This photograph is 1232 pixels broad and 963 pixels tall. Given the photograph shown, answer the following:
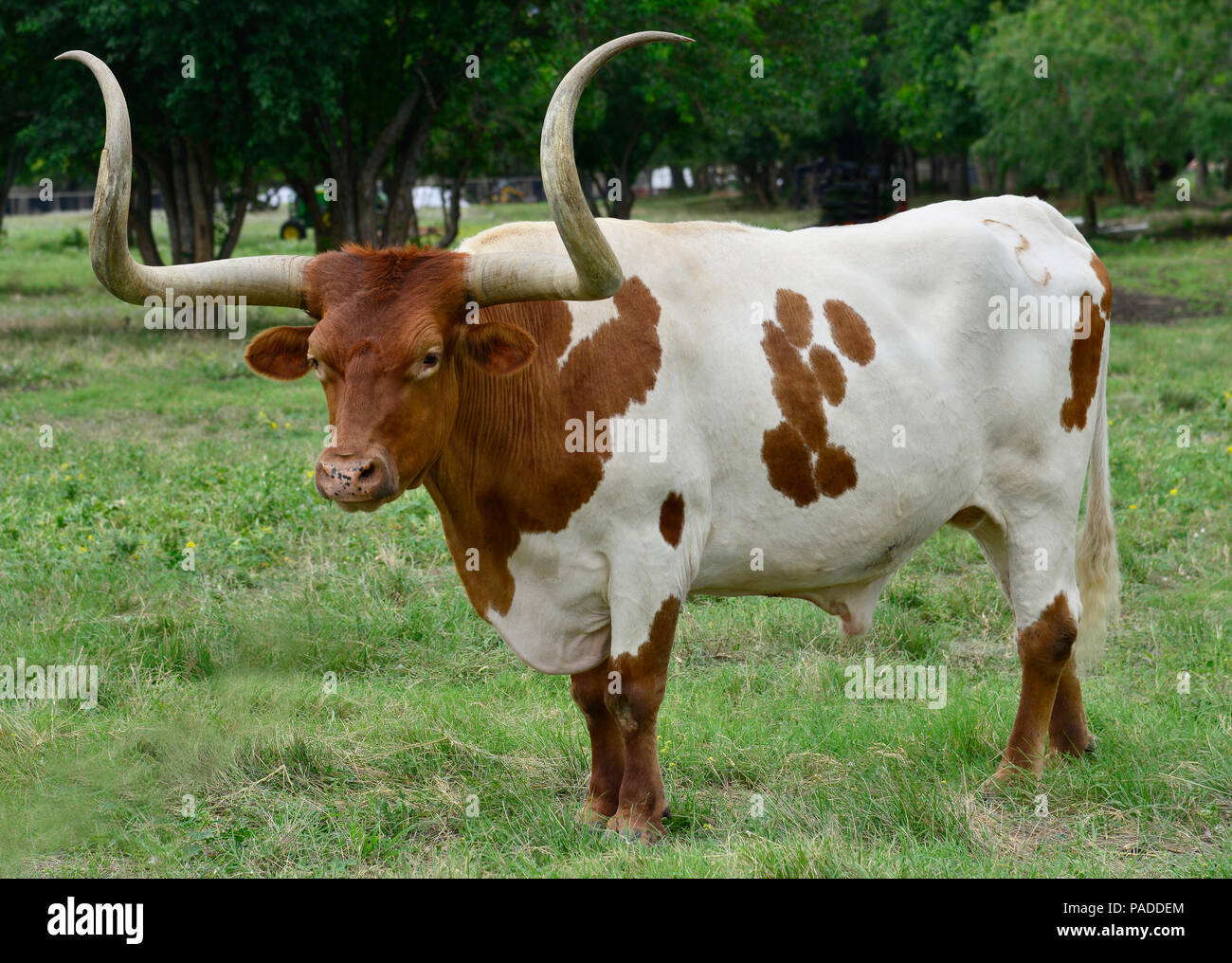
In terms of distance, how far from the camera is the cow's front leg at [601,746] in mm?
5016

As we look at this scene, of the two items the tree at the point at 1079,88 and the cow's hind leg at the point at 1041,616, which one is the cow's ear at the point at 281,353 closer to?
the cow's hind leg at the point at 1041,616

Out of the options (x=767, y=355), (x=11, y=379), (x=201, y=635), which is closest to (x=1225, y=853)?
(x=767, y=355)

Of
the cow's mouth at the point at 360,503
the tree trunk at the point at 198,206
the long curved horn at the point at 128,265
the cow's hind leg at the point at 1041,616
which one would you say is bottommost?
the cow's hind leg at the point at 1041,616

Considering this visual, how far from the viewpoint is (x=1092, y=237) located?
107 ft

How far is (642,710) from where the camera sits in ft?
15.4

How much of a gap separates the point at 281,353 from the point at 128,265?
630mm

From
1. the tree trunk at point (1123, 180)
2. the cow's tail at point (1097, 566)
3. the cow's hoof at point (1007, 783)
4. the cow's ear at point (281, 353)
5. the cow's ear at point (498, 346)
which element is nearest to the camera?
the cow's ear at point (498, 346)

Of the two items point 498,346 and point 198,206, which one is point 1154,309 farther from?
point 498,346

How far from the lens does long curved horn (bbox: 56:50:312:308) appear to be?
386 cm

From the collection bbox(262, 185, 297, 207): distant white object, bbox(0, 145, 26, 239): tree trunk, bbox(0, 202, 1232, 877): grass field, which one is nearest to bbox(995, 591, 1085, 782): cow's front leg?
bbox(0, 202, 1232, 877): grass field

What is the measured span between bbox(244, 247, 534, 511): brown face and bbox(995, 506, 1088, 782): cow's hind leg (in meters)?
2.50

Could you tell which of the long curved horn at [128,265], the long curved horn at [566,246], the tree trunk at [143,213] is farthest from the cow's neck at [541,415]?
the tree trunk at [143,213]

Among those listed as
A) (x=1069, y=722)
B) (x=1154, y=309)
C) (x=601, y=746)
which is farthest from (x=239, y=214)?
(x=1069, y=722)

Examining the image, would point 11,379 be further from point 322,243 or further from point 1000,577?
point 1000,577
